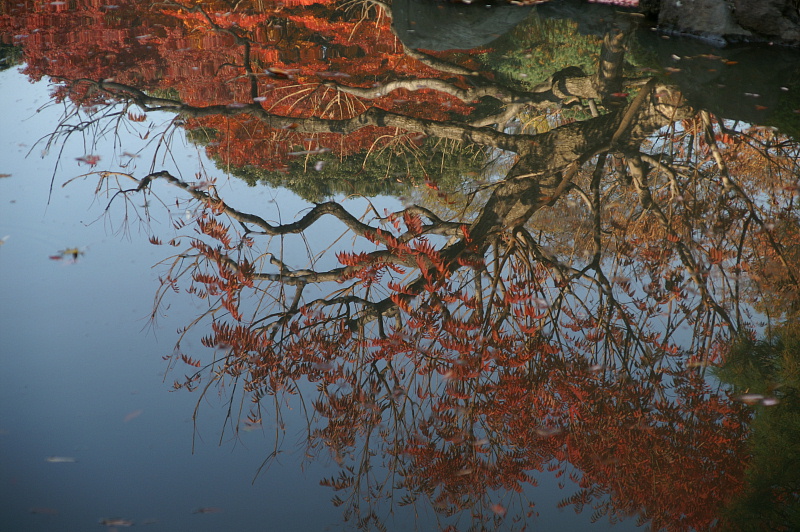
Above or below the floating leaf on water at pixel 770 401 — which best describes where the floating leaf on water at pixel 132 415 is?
above

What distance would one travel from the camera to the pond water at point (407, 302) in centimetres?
228

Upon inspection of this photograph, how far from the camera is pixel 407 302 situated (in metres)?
3.30

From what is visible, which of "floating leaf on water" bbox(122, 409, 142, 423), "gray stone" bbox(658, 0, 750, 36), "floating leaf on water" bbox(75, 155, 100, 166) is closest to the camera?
"floating leaf on water" bbox(122, 409, 142, 423)

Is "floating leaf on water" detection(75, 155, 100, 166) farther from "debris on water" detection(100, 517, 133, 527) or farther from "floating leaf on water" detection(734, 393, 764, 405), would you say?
"floating leaf on water" detection(734, 393, 764, 405)

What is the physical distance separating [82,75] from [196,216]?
12.1ft

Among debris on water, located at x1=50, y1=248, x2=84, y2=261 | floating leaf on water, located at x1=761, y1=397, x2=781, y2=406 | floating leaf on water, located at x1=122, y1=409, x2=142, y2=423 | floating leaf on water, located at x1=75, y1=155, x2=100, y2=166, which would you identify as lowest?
floating leaf on water, located at x1=761, y1=397, x2=781, y2=406

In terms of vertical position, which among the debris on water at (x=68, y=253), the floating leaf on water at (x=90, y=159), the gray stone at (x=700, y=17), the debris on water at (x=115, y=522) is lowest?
the debris on water at (x=115, y=522)

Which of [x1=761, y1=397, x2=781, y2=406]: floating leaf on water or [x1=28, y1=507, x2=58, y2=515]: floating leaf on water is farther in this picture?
[x1=761, y1=397, x2=781, y2=406]: floating leaf on water

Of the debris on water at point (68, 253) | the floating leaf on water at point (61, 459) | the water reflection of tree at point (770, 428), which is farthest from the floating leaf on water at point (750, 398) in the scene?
the debris on water at point (68, 253)

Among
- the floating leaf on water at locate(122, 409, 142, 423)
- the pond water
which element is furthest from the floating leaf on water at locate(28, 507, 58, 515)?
the floating leaf on water at locate(122, 409, 142, 423)

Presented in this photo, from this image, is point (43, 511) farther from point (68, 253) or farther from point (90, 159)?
point (90, 159)

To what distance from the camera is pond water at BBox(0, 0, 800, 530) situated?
2.28 meters

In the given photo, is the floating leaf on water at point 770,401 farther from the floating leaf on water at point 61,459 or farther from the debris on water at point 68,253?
the debris on water at point 68,253

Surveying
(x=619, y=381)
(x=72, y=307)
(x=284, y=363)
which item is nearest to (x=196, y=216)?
(x=72, y=307)
